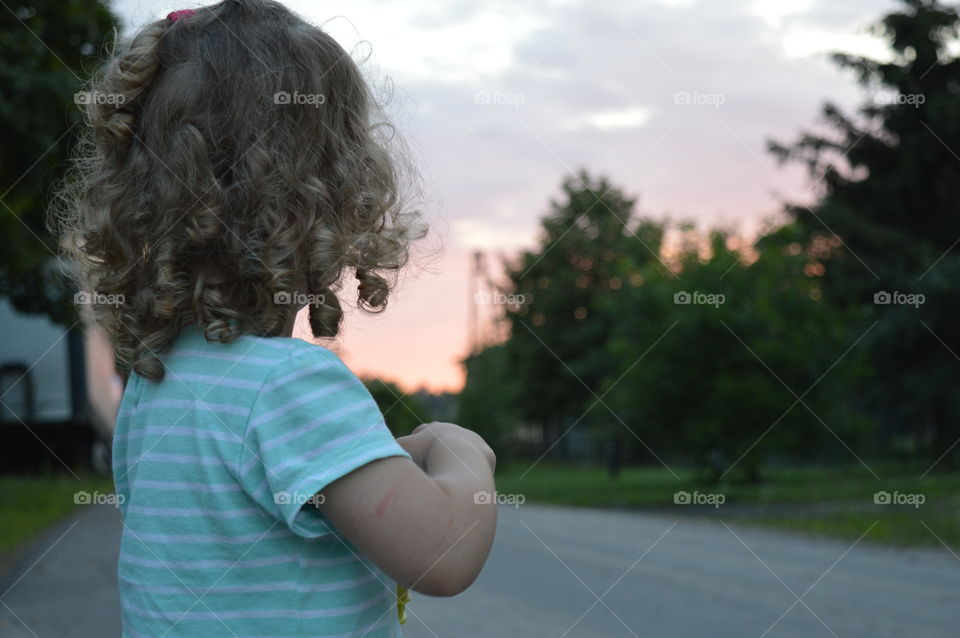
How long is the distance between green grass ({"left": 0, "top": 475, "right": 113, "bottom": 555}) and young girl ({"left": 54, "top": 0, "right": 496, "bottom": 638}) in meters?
8.57

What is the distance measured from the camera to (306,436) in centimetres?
120

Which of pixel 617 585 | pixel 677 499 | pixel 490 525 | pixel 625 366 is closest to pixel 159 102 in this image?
pixel 490 525

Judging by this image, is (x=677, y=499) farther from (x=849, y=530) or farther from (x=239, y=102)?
(x=239, y=102)

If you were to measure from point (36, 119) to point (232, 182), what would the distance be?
10.2 meters

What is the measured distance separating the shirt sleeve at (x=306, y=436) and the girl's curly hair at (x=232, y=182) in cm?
14

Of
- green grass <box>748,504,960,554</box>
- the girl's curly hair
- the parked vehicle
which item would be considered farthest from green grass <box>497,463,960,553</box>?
the girl's curly hair

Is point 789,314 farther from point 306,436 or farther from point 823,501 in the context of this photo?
point 306,436

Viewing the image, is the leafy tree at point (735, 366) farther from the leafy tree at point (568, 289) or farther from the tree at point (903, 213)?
the leafy tree at point (568, 289)

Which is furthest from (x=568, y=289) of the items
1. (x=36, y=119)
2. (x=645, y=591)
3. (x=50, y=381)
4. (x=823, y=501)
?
(x=645, y=591)

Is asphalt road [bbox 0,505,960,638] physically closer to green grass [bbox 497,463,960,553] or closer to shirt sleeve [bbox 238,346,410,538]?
green grass [bbox 497,463,960,553]

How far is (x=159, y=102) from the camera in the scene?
55.4 inches

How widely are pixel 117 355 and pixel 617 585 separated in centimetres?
673

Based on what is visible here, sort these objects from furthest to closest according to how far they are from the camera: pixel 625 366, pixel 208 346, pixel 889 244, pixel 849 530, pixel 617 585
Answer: pixel 889 244 < pixel 625 366 < pixel 849 530 < pixel 617 585 < pixel 208 346

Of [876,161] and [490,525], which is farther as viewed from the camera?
[876,161]
